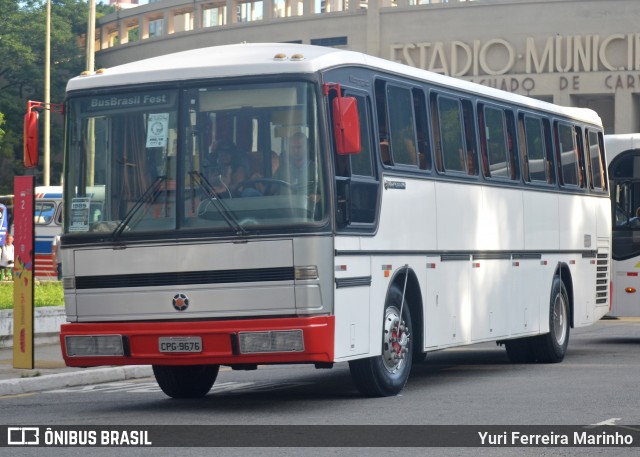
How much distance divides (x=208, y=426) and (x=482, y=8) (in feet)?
184

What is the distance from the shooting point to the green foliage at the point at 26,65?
78625 millimetres

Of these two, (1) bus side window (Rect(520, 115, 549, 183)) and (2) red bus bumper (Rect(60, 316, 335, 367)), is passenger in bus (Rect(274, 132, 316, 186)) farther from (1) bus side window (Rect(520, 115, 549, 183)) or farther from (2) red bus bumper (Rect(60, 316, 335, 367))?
(1) bus side window (Rect(520, 115, 549, 183))

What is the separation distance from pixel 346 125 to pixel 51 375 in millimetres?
5691

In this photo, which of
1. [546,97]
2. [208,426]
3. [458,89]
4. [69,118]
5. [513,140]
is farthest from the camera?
[546,97]

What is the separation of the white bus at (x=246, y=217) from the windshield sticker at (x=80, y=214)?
0.02m

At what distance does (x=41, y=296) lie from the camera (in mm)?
25734

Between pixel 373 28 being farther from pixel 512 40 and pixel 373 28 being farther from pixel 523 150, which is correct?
pixel 523 150

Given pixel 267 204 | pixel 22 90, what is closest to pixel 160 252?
pixel 267 204

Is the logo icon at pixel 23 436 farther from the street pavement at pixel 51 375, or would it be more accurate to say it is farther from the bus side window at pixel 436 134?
the bus side window at pixel 436 134

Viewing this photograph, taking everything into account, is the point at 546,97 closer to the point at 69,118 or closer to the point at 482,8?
the point at 482,8

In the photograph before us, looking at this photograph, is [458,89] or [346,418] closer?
[346,418]

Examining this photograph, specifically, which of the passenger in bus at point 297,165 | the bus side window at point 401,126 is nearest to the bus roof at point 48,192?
the bus side window at point 401,126

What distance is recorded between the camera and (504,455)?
9.55m

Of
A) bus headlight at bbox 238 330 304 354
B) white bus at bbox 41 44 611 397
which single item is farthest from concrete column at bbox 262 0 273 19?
bus headlight at bbox 238 330 304 354
